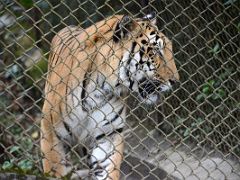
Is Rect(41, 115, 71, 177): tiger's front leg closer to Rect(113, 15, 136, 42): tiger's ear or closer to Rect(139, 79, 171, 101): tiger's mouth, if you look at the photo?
Rect(139, 79, 171, 101): tiger's mouth

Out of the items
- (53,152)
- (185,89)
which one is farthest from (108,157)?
(185,89)

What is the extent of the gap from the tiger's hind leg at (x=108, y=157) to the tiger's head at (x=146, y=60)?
1.28ft

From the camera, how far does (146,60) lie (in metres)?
4.11

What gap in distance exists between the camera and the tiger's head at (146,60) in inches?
158

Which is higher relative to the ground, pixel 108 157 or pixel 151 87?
pixel 151 87

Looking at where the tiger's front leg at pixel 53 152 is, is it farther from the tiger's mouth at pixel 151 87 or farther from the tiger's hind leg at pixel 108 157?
the tiger's mouth at pixel 151 87

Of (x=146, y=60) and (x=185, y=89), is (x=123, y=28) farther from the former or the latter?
(x=185, y=89)

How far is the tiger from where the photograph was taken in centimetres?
404

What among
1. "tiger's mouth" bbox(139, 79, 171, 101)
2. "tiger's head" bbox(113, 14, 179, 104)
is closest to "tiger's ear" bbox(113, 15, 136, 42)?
"tiger's head" bbox(113, 14, 179, 104)

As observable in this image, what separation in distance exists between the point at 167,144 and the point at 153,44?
161 cm

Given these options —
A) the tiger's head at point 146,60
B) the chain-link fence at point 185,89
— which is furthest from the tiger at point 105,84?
the chain-link fence at point 185,89

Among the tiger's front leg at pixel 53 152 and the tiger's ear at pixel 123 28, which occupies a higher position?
the tiger's ear at pixel 123 28

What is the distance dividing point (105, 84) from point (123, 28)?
47 centimetres

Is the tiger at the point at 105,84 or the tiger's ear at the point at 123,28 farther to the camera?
the tiger at the point at 105,84
